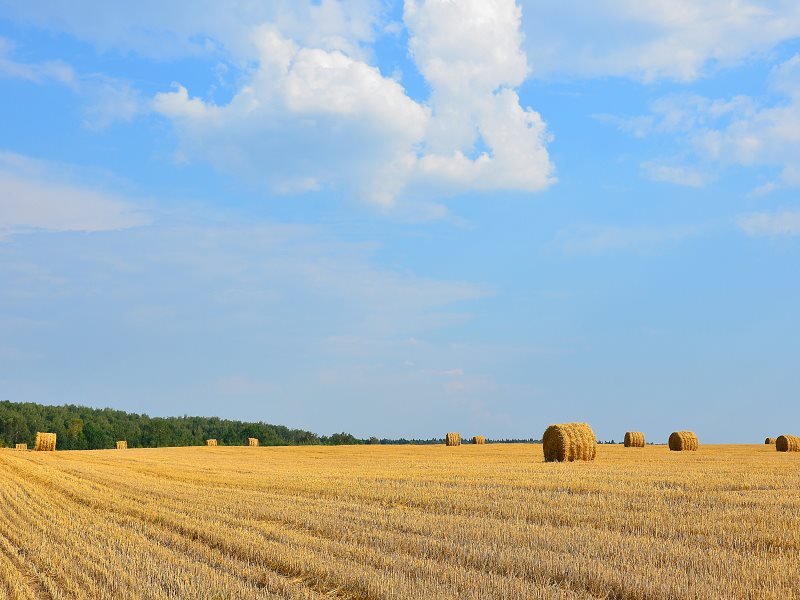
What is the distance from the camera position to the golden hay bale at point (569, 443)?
91.2ft

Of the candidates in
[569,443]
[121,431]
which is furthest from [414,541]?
[121,431]

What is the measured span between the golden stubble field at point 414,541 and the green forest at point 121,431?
7593cm

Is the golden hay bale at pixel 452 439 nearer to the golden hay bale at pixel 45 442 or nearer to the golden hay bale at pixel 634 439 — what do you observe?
the golden hay bale at pixel 634 439

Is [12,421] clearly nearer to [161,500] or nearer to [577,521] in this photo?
[161,500]

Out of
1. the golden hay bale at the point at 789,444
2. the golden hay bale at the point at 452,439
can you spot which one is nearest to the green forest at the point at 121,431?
the golden hay bale at the point at 452,439

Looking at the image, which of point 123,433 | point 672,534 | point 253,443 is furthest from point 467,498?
point 123,433

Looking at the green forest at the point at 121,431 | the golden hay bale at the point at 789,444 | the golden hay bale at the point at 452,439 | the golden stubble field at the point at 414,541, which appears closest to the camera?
the golden stubble field at the point at 414,541

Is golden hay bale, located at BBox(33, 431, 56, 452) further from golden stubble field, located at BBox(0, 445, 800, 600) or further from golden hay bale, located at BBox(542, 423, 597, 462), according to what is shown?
golden stubble field, located at BBox(0, 445, 800, 600)

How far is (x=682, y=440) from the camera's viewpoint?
138 ft

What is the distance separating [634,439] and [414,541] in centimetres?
4134

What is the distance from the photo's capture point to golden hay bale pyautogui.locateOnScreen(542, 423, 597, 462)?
91.2 feet

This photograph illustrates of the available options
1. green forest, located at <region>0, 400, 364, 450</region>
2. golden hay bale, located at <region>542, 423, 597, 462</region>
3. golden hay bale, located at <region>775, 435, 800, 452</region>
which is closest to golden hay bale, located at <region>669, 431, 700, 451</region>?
golden hay bale, located at <region>775, 435, 800, 452</region>

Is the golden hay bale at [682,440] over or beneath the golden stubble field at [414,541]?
over

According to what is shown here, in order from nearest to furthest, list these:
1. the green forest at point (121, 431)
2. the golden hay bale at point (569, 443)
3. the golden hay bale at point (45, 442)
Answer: the golden hay bale at point (569, 443) → the golden hay bale at point (45, 442) → the green forest at point (121, 431)
